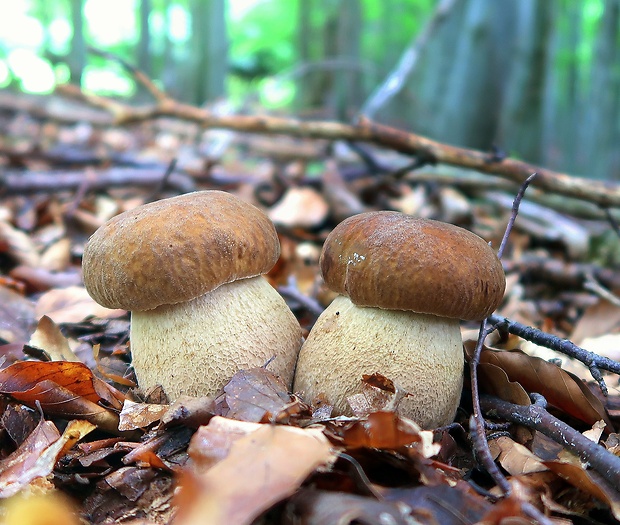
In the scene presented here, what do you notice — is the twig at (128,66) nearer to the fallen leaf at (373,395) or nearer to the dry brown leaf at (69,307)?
the dry brown leaf at (69,307)

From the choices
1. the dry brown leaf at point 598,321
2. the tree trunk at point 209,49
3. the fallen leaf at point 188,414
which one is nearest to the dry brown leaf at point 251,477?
the fallen leaf at point 188,414

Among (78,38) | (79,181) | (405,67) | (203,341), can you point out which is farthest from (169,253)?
(78,38)

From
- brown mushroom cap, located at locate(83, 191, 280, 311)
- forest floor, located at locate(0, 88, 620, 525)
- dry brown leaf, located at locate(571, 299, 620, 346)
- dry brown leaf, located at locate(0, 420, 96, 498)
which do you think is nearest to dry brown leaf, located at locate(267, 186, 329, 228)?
forest floor, located at locate(0, 88, 620, 525)

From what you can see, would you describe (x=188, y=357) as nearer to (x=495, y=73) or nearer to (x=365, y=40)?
(x=495, y=73)

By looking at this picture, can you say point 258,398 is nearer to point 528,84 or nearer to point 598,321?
point 598,321

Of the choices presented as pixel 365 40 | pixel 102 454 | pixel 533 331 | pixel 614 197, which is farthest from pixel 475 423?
pixel 365 40

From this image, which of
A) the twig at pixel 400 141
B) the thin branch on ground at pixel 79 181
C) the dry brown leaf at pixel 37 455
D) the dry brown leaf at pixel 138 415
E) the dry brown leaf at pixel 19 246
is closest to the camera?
the dry brown leaf at pixel 37 455
